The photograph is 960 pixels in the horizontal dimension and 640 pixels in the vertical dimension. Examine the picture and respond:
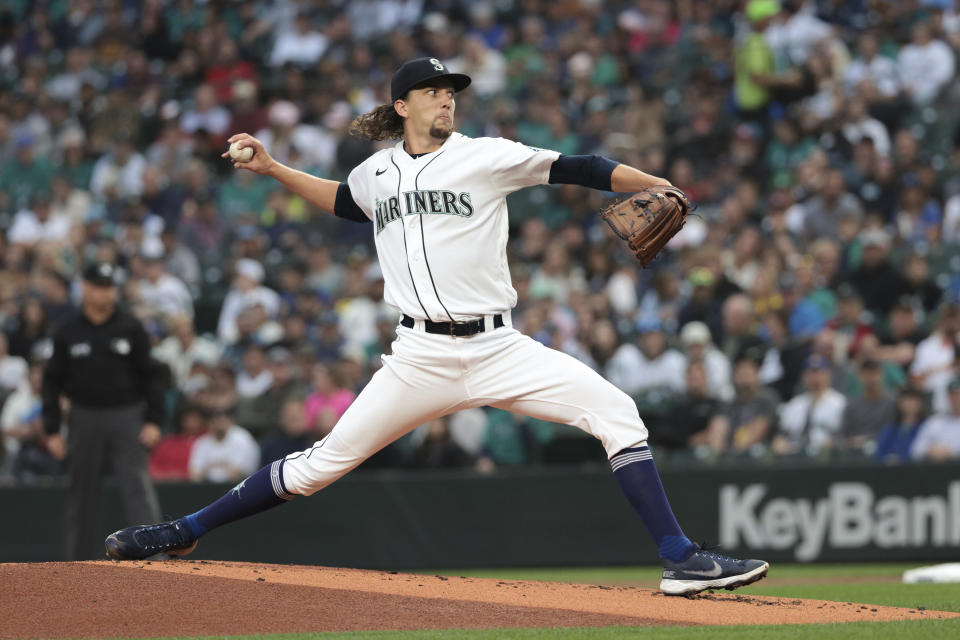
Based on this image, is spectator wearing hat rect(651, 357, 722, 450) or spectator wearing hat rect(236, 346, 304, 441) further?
spectator wearing hat rect(236, 346, 304, 441)

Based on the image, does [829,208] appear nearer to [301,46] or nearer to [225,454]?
[225,454]

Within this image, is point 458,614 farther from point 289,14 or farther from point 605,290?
point 289,14

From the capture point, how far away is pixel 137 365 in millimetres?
8844

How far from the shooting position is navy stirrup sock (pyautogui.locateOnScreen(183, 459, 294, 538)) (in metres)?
5.77

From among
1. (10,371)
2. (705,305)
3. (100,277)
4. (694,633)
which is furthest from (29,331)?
(694,633)

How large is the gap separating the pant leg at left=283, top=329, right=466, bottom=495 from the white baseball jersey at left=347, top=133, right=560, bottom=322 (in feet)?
0.50

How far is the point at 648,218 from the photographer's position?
17.9 ft

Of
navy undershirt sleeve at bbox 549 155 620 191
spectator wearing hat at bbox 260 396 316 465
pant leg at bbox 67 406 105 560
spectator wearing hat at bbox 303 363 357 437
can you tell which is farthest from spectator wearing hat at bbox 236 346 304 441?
navy undershirt sleeve at bbox 549 155 620 191

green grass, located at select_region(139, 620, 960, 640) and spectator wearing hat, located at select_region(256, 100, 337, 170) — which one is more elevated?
spectator wearing hat, located at select_region(256, 100, 337, 170)

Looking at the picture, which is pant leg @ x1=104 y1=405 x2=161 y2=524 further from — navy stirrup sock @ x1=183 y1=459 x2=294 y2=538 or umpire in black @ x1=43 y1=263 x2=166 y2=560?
navy stirrup sock @ x1=183 y1=459 x2=294 y2=538

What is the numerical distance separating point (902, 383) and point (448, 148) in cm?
640

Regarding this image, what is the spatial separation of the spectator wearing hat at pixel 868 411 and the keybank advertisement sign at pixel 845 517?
0.40 m

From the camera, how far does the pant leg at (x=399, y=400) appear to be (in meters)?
5.50

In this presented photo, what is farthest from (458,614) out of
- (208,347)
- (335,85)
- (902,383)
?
(335,85)
